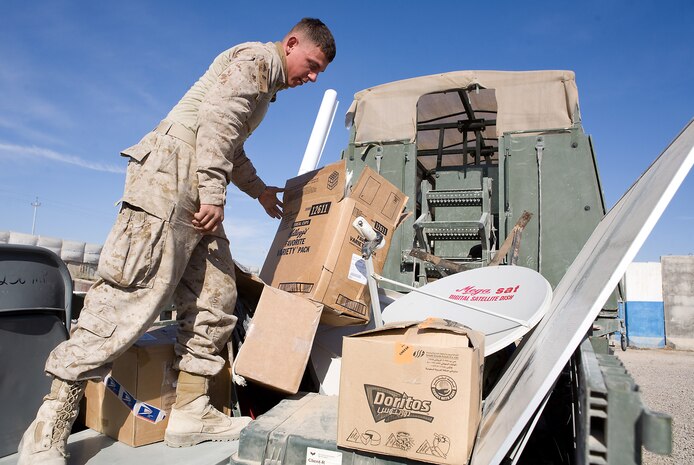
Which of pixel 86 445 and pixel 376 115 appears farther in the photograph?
pixel 376 115

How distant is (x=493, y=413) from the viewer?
159 centimetres

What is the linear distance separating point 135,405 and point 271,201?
53.3 inches

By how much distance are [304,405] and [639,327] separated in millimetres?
15519

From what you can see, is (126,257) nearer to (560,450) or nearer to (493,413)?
(493,413)

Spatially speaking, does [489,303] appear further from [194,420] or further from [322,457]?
[194,420]

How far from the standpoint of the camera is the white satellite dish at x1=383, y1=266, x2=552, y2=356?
2.08 meters

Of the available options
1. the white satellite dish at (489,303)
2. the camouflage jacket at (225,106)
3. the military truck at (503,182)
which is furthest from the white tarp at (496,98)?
the camouflage jacket at (225,106)

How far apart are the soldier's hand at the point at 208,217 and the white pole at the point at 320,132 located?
2.28 meters

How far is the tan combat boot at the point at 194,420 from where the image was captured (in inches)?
75.4

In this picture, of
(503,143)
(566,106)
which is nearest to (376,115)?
(503,143)

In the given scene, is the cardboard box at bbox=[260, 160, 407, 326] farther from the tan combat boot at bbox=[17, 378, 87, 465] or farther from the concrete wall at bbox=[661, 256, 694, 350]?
the concrete wall at bbox=[661, 256, 694, 350]

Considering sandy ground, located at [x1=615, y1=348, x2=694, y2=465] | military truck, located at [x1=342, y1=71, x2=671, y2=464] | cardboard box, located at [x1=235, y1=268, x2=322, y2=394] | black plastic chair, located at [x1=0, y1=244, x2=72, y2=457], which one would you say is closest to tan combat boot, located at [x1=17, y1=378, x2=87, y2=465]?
black plastic chair, located at [x1=0, y1=244, x2=72, y2=457]

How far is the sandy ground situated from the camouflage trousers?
1611 millimetres

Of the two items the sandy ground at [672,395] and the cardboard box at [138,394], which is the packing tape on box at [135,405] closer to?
the cardboard box at [138,394]
